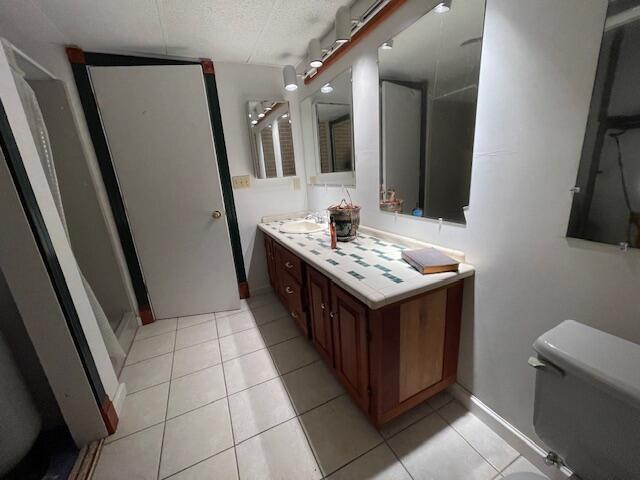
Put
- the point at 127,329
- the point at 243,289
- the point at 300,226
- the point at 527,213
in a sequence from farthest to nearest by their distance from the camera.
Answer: the point at 243,289
the point at 300,226
the point at 127,329
the point at 527,213

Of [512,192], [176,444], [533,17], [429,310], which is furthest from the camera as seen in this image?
[176,444]

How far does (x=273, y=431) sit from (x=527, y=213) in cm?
149

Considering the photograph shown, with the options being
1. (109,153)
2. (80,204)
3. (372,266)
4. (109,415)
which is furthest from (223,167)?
(109,415)

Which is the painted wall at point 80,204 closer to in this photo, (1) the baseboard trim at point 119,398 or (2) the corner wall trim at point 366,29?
(1) the baseboard trim at point 119,398

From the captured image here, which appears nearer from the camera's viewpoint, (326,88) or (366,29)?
(366,29)

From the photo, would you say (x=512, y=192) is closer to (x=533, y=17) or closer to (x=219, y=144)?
(x=533, y=17)

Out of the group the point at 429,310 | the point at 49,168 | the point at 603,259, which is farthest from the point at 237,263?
the point at 603,259

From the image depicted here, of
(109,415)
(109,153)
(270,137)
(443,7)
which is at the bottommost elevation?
(109,415)

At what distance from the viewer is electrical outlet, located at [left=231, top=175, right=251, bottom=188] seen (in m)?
2.41

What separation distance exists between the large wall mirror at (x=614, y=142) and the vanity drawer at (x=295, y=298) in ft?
4.58

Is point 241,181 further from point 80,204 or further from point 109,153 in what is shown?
point 80,204

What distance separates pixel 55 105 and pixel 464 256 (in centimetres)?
275

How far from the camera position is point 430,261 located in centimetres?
115

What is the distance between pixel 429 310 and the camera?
1.13m
